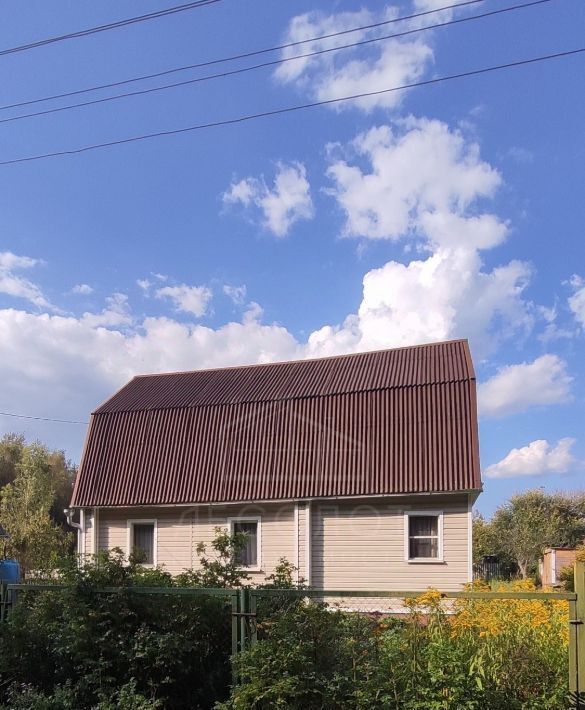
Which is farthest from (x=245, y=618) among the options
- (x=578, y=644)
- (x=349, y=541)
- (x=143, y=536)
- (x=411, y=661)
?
(x=143, y=536)

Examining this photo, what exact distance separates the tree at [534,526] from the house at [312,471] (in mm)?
19066

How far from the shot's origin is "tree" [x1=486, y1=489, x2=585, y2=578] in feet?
105

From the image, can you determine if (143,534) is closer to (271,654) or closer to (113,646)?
(113,646)

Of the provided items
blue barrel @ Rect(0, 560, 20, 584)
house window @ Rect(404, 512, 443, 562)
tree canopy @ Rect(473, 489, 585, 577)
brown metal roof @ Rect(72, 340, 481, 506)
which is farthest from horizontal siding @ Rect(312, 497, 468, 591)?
tree canopy @ Rect(473, 489, 585, 577)

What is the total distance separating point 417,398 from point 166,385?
322 inches

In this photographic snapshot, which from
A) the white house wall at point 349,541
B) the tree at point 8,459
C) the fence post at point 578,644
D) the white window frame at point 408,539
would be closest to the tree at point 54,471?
the tree at point 8,459

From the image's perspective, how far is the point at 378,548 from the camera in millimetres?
14414

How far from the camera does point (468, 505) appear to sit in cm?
1403

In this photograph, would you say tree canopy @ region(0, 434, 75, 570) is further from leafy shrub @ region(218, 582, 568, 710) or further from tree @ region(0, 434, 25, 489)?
leafy shrub @ region(218, 582, 568, 710)

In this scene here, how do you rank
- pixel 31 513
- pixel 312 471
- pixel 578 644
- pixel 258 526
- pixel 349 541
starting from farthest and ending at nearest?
pixel 31 513, pixel 258 526, pixel 312 471, pixel 349 541, pixel 578 644

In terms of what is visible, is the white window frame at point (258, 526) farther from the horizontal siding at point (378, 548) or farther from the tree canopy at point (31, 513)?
the tree canopy at point (31, 513)

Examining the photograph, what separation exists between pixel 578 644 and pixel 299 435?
1157 centimetres

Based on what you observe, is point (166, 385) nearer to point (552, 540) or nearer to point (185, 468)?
point (185, 468)

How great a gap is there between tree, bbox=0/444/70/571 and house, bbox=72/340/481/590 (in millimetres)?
10401
